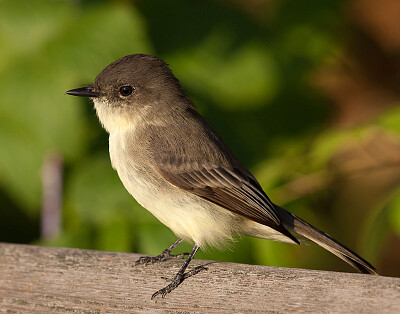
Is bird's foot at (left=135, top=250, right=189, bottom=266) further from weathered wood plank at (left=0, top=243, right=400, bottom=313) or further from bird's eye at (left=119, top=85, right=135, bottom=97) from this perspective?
bird's eye at (left=119, top=85, right=135, bottom=97)

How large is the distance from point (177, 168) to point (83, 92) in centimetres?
67

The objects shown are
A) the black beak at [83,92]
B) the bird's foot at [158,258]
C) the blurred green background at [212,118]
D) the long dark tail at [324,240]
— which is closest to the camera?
the long dark tail at [324,240]

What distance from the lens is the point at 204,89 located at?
Result: 446 cm

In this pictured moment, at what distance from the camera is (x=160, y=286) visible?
3.12 meters

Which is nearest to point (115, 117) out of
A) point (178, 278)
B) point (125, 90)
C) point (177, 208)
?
point (125, 90)

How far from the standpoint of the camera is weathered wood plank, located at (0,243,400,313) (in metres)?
2.76

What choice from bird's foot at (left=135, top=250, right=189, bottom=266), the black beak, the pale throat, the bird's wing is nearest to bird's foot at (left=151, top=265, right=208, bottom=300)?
bird's foot at (left=135, top=250, right=189, bottom=266)

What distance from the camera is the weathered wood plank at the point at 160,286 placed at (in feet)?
9.06

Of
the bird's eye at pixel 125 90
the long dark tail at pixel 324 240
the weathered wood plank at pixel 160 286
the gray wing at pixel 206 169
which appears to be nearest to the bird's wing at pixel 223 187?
the gray wing at pixel 206 169

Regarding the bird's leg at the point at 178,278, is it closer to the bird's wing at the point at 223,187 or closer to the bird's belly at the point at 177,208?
the bird's belly at the point at 177,208

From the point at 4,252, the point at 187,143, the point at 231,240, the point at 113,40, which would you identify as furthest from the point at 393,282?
the point at 113,40

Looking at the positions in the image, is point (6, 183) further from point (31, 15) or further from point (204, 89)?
point (204, 89)

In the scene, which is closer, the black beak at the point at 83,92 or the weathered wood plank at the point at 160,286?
the weathered wood plank at the point at 160,286

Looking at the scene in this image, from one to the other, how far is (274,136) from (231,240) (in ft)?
4.39
